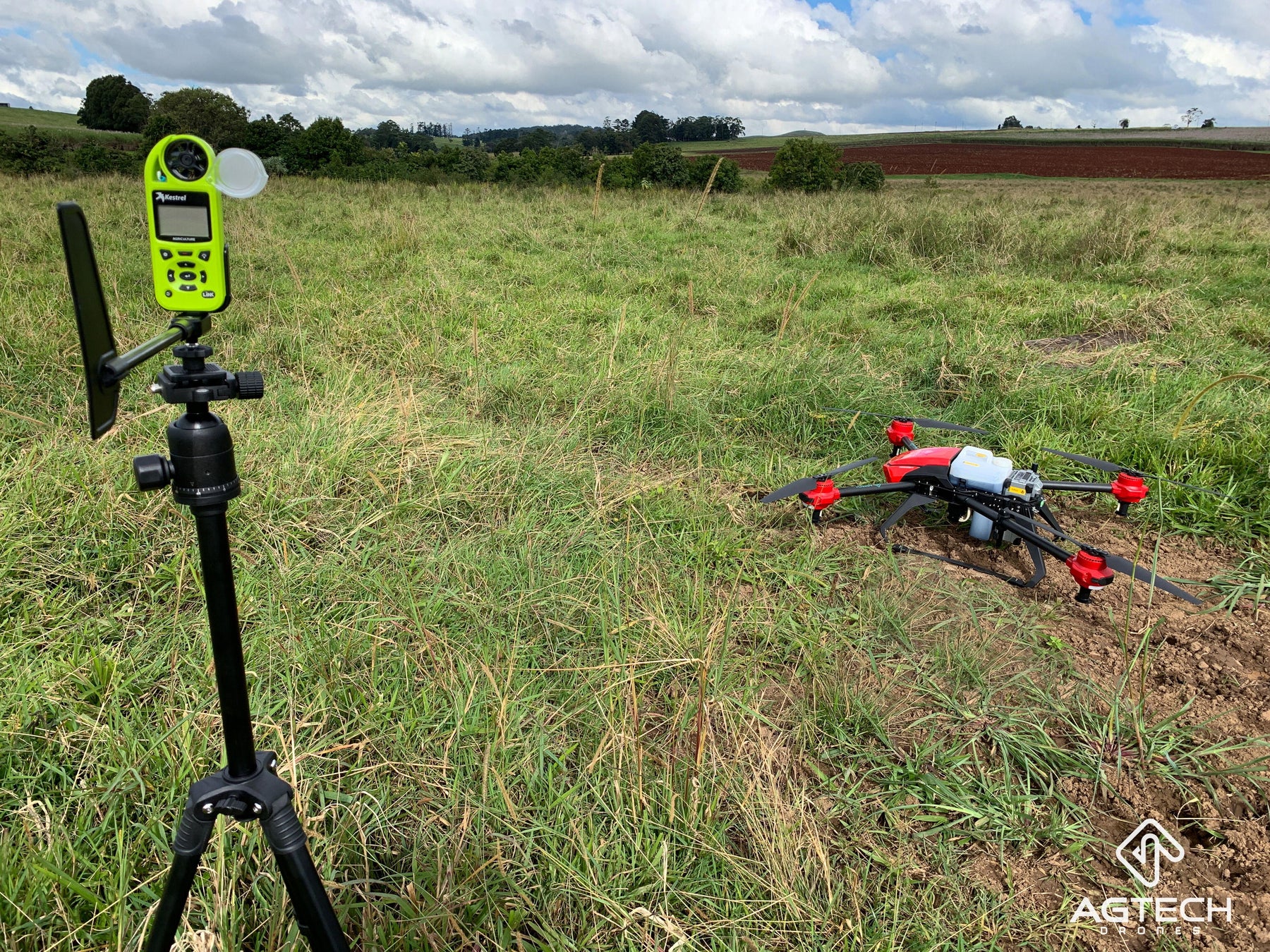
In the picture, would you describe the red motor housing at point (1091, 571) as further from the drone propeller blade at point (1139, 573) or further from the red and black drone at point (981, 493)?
the red and black drone at point (981, 493)

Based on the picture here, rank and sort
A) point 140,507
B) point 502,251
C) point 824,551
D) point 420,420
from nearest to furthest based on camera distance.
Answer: point 140,507 < point 824,551 < point 420,420 < point 502,251

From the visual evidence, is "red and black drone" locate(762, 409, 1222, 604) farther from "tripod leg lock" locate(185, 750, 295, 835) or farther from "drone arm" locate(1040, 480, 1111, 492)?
"tripod leg lock" locate(185, 750, 295, 835)

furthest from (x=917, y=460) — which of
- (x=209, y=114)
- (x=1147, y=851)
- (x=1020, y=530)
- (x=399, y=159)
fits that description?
(x=209, y=114)

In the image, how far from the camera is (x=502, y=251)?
714 cm

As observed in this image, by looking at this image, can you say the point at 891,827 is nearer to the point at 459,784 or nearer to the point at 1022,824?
the point at 1022,824

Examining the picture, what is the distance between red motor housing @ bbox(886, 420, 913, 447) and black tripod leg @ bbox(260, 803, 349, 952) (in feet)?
9.39

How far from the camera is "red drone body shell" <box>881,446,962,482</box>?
109 inches

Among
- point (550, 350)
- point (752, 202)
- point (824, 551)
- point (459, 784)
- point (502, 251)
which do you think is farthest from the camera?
point (752, 202)

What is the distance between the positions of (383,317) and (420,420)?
6.68ft

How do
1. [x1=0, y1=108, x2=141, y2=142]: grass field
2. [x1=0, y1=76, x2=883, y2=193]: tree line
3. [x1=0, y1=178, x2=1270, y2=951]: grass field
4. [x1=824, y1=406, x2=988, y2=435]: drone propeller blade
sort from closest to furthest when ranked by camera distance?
[x1=0, y1=178, x2=1270, y2=951]: grass field
[x1=824, y1=406, x2=988, y2=435]: drone propeller blade
[x1=0, y1=76, x2=883, y2=193]: tree line
[x1=0, y1=108, x2=141, y2=142]: grass field

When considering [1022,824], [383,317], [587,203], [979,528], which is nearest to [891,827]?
[1022,824]

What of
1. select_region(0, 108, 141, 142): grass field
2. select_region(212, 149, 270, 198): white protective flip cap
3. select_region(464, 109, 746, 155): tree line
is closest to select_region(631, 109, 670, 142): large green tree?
select_region(464, 109, 746, 155): tree line

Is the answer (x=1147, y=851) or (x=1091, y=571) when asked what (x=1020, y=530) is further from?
(x=1147, y=851)

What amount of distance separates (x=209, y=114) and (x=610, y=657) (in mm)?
24176
